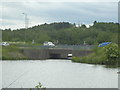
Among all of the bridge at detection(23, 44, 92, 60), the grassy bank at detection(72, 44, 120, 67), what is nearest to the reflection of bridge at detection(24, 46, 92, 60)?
the bridge at detection(23, 44, 92, 60)

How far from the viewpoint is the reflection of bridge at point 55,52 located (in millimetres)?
54188

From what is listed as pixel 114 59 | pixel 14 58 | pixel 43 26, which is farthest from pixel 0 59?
pixel 43 26

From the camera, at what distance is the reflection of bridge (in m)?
54.2

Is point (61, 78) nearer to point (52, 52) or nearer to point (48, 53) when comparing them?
point (48, 53)

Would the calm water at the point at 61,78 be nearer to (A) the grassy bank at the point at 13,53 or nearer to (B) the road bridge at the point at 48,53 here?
(A) the grassy bank at the point at 13,53

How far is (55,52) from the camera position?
188 ft

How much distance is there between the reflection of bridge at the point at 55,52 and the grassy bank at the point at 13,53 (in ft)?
3.32

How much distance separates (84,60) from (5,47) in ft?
54.0

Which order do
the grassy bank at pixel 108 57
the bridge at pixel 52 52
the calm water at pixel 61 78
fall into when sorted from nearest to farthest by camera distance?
the calm water at pixel 61 78 < the grassy bank at pixel 108 57 < the bridge at pixel 52 52

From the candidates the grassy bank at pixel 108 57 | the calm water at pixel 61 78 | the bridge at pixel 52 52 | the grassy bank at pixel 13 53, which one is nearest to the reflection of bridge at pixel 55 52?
the bridge at pixel 52 52

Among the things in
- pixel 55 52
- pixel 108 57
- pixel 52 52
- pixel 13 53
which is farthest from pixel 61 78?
pixel 52 52

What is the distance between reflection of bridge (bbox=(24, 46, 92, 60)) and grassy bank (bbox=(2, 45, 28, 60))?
101 cm

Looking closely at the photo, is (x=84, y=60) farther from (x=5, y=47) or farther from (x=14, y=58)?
(x=5, y=47)

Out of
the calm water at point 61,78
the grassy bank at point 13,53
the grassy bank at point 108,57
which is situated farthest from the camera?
the grassy bank at point 13,53
